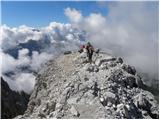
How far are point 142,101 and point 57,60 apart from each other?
14905mm

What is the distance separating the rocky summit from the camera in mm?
24453

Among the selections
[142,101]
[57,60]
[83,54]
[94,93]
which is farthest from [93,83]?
[57,60]

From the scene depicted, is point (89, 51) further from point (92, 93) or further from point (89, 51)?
point (92, 93)

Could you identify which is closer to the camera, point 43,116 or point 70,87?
point 43,116

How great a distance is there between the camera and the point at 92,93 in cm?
2664

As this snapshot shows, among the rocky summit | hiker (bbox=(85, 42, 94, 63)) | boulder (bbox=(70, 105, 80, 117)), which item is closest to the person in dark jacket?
hiker (bbox=(85, 42, 94, 63))

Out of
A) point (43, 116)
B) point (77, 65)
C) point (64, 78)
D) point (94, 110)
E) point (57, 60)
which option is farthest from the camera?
point (57, 60)

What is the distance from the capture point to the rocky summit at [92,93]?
24453mm

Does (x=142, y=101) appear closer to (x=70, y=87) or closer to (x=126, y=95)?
(x=126, y=95)

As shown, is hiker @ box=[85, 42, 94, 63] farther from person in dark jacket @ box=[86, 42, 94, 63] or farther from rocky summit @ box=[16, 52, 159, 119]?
rocky summit @ box=[16, 52, 159, 119]

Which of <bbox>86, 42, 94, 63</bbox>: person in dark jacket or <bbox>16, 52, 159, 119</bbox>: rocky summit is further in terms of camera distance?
<bbox>86, 42, 94, 63</bbox>: person in dark jacket

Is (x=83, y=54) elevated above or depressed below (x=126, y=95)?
above

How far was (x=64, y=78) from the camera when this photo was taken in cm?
3291

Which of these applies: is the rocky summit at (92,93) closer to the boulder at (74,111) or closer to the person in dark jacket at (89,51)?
the boulder at (74,111)
